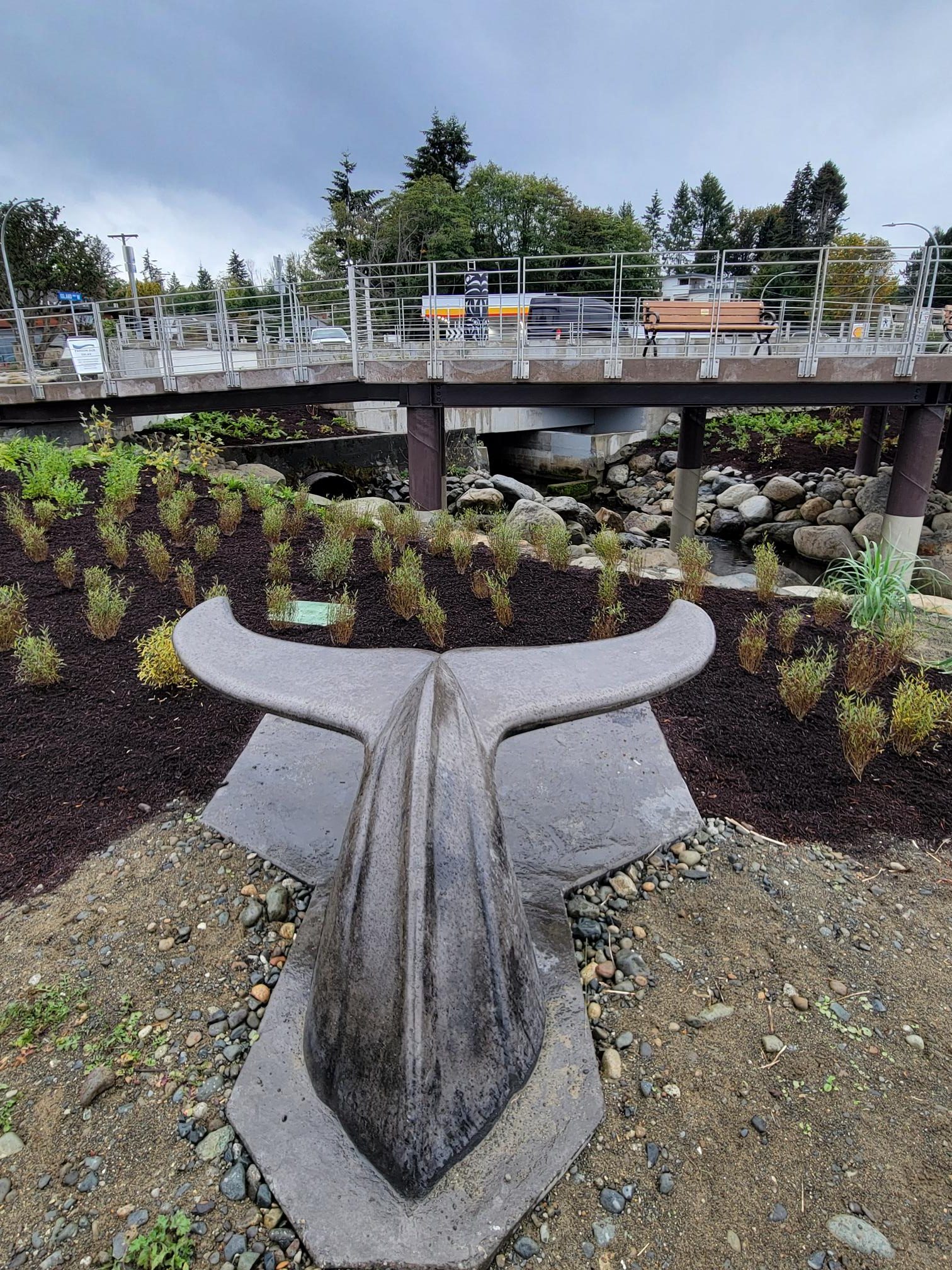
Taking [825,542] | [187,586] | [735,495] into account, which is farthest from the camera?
[735,495]

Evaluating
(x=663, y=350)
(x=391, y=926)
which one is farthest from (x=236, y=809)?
(x=663, y=350)

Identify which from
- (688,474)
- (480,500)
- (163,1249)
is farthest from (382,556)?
(688,474)

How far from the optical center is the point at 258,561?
730cm

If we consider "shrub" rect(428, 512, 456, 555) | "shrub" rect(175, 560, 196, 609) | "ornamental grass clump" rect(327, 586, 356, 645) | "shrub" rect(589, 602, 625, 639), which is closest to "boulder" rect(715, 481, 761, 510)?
"shrub" rect(428, 512, 456, 555)

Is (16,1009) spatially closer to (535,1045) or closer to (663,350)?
(535,1045)

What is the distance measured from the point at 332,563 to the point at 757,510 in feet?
48.9

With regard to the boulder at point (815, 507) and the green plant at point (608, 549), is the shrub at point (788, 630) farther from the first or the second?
the boulder at point (815, 507)

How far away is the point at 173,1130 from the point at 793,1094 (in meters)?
2.13

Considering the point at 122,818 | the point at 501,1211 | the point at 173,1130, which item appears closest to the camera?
the point at 501,1211

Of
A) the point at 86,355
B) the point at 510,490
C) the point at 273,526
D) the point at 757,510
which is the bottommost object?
the point at 757,510

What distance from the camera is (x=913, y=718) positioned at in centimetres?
420

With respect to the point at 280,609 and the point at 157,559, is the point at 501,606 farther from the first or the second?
the point at 157,559

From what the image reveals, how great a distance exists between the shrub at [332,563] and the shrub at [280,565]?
26 centimetres

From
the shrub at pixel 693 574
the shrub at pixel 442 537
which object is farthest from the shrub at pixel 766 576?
the shrub at pixel 442 537
